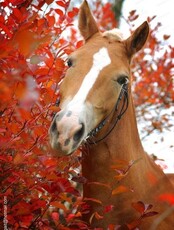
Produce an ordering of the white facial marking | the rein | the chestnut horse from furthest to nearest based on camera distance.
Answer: the rein < the chestnut horse < the white facial marking

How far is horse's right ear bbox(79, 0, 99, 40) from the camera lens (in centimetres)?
355

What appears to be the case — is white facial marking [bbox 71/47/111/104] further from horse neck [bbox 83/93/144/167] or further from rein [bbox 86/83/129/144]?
horse neck [bbox 83/93/144/167]

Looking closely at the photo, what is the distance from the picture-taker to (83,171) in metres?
3.23

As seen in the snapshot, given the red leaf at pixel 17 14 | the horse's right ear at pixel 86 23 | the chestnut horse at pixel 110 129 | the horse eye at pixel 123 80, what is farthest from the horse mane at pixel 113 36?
the red leaf at pixel 17 14

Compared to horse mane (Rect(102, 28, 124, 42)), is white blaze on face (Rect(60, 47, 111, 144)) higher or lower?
lower

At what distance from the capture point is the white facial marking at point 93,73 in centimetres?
270

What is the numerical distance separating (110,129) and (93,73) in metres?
0.51

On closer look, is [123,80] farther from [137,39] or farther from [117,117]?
[137,39]

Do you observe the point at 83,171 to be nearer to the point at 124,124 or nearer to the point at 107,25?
the point at 124,124

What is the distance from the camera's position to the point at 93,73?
2.89 m

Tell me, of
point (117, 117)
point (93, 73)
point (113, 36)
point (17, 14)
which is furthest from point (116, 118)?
point (17, 14)

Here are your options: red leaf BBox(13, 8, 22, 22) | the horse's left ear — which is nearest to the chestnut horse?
the horse's left ear

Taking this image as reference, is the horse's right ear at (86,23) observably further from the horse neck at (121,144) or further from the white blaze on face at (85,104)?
the horse neck at (121,144)

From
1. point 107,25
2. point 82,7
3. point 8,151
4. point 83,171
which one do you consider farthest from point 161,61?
point 8,151
